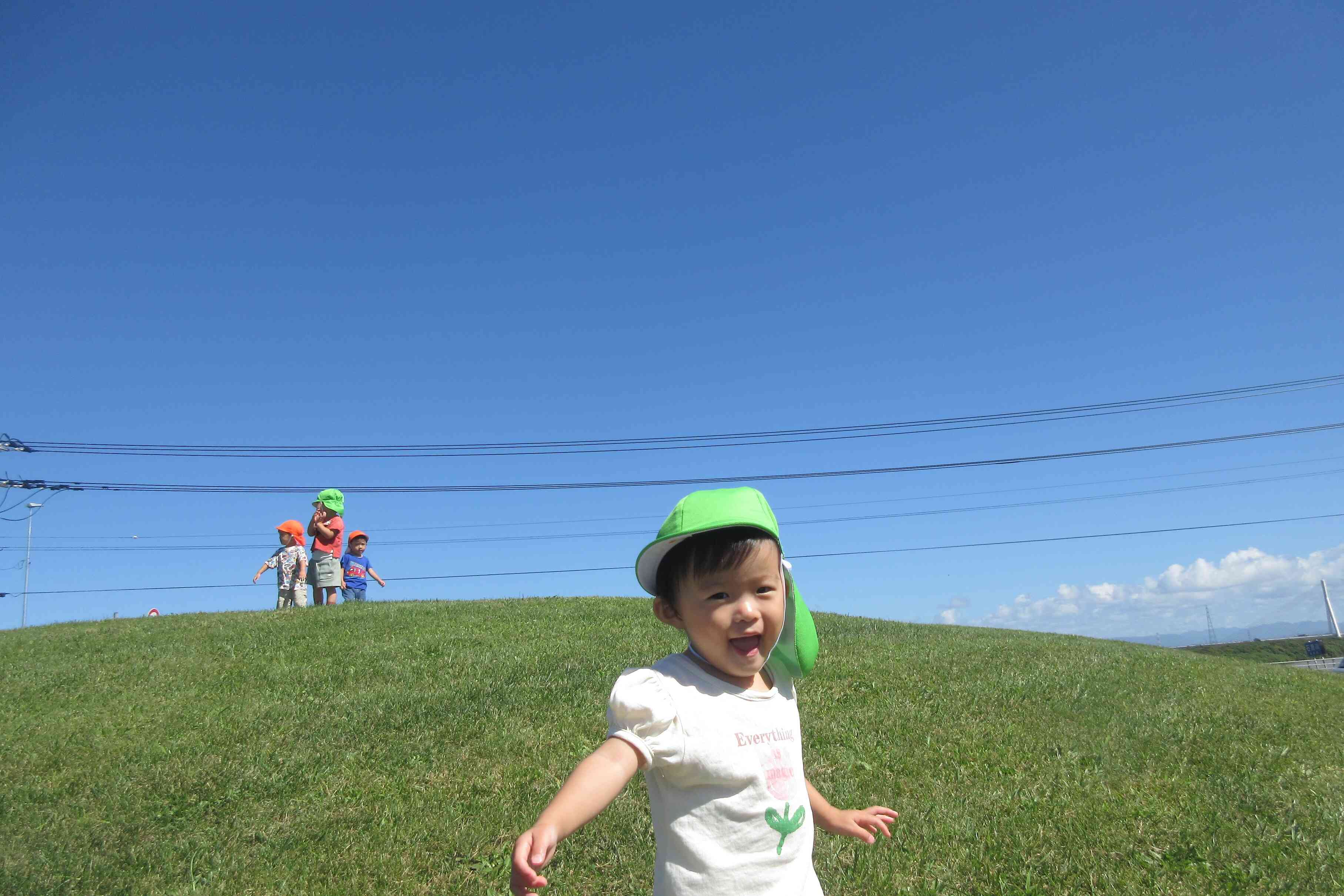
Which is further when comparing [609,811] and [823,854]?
[609,811]

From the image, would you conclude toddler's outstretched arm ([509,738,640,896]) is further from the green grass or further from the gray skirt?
the green grass

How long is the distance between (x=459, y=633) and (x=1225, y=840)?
371 inches

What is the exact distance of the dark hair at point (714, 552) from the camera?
8.52 feet

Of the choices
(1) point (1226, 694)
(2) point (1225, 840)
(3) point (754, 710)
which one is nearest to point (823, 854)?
(2) point (1225, 840)

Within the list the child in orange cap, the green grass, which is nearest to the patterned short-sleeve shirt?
the child in orange cap

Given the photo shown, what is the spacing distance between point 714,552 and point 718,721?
1.52 feet

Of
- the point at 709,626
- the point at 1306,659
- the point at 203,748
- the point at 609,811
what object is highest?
the point at 709,626

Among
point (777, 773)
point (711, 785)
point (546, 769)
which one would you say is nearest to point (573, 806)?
point (711, 785)

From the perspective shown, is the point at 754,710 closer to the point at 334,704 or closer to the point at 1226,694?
the point at 334,704

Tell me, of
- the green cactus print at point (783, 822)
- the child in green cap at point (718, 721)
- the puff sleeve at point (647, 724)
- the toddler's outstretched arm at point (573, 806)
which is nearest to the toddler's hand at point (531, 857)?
the toddler's outstretched arm at point (573, 806)

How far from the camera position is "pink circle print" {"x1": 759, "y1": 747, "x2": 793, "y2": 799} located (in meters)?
2.58

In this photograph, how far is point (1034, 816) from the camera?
19.9 feet

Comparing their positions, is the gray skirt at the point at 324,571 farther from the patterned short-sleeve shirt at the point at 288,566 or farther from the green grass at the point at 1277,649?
the green grass at the point at 1277,649

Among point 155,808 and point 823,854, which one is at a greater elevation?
point 155,808
